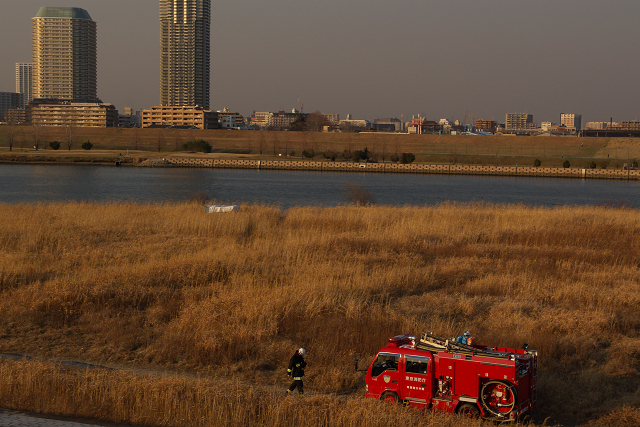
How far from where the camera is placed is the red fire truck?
9133 mm

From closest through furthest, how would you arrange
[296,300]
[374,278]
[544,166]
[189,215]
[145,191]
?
[296,300], [374,278], [189,215], [145,191], [544,166]

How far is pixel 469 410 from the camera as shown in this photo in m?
9.45

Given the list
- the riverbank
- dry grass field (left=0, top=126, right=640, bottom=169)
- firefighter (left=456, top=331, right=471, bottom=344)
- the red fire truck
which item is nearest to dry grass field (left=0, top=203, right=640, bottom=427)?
the red fire truck

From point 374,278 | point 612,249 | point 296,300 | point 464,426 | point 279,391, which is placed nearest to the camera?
point 464,426

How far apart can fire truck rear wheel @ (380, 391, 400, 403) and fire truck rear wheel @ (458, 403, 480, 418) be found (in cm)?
96

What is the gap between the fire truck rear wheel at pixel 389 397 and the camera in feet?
31.9

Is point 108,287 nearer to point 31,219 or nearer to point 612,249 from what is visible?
point 31,219

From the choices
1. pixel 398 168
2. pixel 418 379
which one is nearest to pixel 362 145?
pixel 398 168

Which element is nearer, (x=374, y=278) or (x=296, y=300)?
(x=296, y=300)

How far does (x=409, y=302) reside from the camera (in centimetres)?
1612

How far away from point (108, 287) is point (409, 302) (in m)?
7.63

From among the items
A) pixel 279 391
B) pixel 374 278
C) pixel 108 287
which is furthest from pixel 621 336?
pixel 108 287

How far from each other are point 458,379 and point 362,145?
137 metres

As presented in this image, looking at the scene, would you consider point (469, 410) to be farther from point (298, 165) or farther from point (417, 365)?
point (298, 165)
